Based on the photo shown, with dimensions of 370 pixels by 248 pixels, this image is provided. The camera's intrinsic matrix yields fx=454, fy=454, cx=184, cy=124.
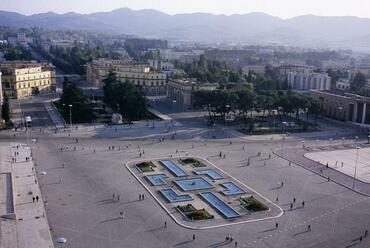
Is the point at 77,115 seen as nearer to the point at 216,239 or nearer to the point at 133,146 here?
the point at 133,146

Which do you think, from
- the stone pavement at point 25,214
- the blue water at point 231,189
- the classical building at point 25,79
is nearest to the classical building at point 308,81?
the classical building at point 25,79

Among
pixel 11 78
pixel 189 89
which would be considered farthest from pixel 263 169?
pixel 11 78

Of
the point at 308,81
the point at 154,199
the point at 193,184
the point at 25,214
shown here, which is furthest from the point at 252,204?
the point at 308,81

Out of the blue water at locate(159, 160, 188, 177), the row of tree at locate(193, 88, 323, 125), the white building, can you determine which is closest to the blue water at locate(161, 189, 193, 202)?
the blue water at locate(159, 160, 188, 177)

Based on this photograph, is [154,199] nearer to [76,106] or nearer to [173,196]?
[173,196]

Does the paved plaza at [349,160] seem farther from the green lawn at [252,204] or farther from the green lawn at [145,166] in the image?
the green lawn at [145,166]
